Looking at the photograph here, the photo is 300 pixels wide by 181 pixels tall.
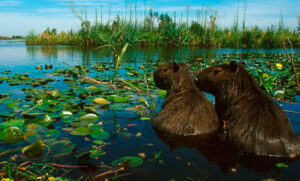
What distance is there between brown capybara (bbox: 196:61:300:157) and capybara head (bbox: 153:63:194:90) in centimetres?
49

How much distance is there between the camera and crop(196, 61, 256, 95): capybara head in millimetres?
3657

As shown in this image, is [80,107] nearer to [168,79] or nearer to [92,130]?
[92,130]

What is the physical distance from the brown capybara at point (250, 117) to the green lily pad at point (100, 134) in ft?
5.40

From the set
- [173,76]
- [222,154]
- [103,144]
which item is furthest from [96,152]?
[173,76]

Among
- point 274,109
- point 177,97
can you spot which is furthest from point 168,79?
point 274,109

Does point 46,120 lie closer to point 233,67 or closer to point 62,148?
point 62,148

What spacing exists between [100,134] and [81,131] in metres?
0.31

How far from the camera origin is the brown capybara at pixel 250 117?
9.48 feet

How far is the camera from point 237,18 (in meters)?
23.5

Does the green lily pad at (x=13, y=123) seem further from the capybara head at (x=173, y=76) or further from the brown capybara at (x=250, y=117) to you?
the brown capybara at (x=250, y=117)

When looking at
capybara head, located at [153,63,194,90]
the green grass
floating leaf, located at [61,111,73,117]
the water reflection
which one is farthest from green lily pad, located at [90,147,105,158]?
the green grass

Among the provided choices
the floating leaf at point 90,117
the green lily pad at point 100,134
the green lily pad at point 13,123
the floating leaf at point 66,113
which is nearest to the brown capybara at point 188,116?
the green lily pad at point 100,134

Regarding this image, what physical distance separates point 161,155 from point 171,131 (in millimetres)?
656

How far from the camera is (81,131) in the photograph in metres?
3.56
